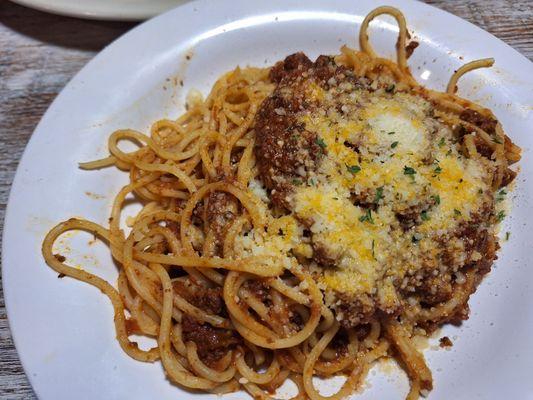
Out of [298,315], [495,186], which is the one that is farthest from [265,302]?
[495,186]

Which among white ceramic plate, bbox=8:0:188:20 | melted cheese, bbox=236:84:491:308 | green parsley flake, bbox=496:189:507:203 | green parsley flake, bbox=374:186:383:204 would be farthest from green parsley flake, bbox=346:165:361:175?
white ceramic plate, bbox=8:0:188:20

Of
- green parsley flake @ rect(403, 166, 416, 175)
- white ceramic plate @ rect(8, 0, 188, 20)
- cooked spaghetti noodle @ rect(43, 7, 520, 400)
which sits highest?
white ceramic plate @ rect(8, 0, 188, 20)

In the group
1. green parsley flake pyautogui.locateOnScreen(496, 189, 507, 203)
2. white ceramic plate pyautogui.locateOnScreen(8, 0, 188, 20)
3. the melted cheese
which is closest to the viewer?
the melted cheese

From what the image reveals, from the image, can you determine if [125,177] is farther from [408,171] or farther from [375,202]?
[408,171]

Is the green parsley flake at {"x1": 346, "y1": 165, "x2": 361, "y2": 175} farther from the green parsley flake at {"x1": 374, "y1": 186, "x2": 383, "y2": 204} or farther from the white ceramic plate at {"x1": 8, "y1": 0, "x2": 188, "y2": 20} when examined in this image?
the white ceramic plate at {"x1": 8, "y1": 0, "x2": 188, "y2": 20}

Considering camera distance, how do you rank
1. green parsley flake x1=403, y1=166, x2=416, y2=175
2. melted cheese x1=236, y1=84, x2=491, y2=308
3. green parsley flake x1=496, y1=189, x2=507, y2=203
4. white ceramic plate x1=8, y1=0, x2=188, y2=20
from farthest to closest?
white ceramic plate x1=8, y1=0, x2=188, y2=20 < green parsley flake x1=496, y1=189, x2=507, y2=203 < green parsley flake x1=403, y1=166, x2=416, y2=175 < melted cheese x1=236, y1=84, x2=491, y2=308

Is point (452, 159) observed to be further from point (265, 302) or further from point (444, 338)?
point (265, 302)

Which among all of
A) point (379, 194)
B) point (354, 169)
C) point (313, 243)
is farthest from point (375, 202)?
point (313, 243)

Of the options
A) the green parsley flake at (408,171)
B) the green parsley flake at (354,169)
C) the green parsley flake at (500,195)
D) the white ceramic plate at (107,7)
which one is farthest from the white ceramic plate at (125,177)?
the green parsley flake at (354,169)

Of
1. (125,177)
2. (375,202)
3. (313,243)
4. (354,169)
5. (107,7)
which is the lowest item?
(125,177)
